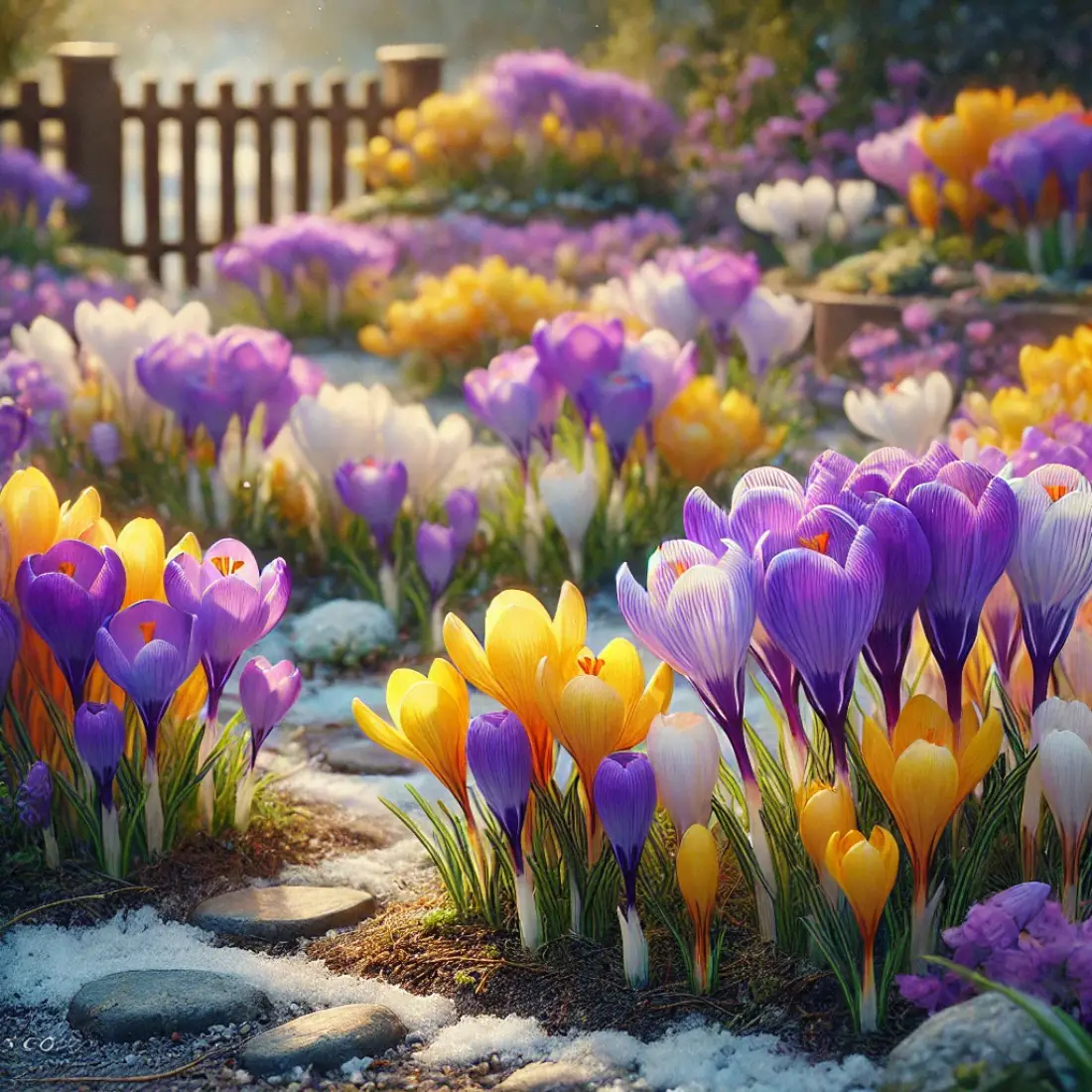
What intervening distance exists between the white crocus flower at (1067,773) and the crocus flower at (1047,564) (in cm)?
10

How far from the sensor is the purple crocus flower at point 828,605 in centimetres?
197

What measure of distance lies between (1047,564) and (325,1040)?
1.16 m

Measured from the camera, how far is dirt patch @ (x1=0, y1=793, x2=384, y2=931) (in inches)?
104

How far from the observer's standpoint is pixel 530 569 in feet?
14.7

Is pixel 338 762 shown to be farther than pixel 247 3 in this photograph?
No

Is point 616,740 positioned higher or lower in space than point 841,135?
lower

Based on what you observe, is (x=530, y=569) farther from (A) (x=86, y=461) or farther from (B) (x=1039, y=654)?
(B) (x=1039, y=654)

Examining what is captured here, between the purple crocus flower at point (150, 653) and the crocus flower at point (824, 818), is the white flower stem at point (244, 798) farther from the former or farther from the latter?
the crocus flower at point (824, 818)

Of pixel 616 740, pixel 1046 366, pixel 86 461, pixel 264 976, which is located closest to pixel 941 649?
pixel 616 740

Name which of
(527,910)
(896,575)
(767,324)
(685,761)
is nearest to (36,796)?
(527,910)

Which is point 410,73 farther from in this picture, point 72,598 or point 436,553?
point 72,598

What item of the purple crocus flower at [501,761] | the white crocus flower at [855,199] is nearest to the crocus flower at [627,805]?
the purple crocus flower at [501,761]

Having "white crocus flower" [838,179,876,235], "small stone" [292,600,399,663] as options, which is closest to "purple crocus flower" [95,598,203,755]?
"small stone" [292,600,399,663]

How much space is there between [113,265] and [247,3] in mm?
27313
